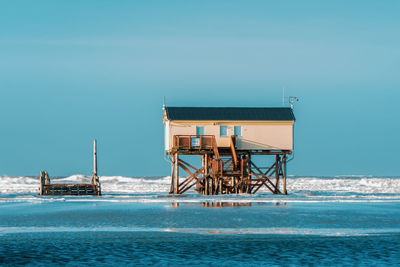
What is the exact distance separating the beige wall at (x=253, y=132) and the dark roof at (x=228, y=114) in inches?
15.6

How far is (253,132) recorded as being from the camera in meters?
55.2

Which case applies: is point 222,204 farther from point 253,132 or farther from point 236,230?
point 236,230

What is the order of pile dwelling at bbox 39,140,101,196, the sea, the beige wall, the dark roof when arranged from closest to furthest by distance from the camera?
1. the sea
2. the beige wall
3. the dark roof
4. pile dwelling at bbox 39,140,101,196

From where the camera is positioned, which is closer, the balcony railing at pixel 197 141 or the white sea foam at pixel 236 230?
the white sea foam at pixel 236 230

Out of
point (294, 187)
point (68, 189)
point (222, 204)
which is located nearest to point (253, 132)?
point (222, 204)

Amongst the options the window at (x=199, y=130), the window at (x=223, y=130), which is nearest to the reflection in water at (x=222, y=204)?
the window at (x=199, y=130)

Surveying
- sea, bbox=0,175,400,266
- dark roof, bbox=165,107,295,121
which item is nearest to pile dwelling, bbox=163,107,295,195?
dark roof, bbox=165,107,295,121

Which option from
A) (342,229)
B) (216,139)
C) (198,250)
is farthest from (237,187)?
(198,250)

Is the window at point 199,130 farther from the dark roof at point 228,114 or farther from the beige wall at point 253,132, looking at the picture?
the dark roof at point 228,114

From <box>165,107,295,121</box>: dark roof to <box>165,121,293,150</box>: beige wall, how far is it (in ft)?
1.30

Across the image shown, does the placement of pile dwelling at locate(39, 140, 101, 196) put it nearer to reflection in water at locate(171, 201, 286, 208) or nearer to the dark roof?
the dark roof

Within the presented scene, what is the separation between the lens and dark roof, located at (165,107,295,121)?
54.9 m

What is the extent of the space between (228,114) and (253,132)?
2.50 metres

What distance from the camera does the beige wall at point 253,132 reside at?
54750 mm
